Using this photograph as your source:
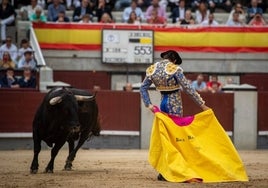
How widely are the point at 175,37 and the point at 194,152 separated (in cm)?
915

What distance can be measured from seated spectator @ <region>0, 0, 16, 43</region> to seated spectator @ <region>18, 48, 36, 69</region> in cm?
112

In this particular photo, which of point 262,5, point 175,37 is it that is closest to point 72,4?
point 175,37

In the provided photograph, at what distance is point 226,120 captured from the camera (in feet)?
55.9

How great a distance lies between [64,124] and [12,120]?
18.7 ft

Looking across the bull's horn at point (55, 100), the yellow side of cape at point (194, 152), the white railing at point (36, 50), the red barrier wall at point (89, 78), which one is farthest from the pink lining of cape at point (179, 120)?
the red barrier wall at point (89, 78)

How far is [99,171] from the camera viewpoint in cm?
1124

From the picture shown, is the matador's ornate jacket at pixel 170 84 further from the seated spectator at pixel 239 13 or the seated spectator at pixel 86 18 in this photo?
the seated spectator at pixel 239 13

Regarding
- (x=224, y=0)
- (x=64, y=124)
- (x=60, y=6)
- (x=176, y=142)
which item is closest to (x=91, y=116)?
(x=64, y=124)

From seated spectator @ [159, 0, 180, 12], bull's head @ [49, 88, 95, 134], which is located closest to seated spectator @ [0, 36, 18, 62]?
seated spectator @ [159, 0, 180, 12]

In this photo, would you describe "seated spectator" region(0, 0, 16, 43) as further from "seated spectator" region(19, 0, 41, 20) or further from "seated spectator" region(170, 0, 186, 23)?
"seated spectator" region(170, 0, 186, 23)

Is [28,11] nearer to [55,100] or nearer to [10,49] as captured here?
[10,49]

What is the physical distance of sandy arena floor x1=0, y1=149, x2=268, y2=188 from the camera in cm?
938

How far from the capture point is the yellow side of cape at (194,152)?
31.5ft

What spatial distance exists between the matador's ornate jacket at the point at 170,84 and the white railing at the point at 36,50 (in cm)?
739
